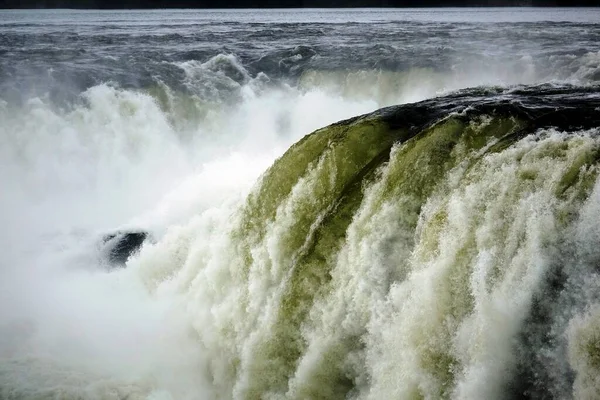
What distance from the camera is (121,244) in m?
13.9

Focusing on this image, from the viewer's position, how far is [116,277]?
12.2 m

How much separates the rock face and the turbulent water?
272 millimetres

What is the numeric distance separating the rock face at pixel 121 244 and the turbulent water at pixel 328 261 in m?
0.27

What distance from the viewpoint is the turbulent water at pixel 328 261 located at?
5633 mm

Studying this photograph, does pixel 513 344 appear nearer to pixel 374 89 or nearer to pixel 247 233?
pixel 247 233

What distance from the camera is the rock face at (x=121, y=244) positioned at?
13305 mm

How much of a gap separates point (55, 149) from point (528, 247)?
54.3ft

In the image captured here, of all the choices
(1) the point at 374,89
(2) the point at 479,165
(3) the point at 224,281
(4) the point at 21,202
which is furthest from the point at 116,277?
(1) the point at 374,89

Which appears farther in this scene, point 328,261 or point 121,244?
point 121,244

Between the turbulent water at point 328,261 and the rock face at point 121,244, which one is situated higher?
the rock face at point 121,244

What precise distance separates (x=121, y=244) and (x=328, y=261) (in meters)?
7.67

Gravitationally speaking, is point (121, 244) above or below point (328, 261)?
above

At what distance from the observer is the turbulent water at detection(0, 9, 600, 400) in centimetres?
563

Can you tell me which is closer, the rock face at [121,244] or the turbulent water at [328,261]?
the turbulent water at [328,261]
